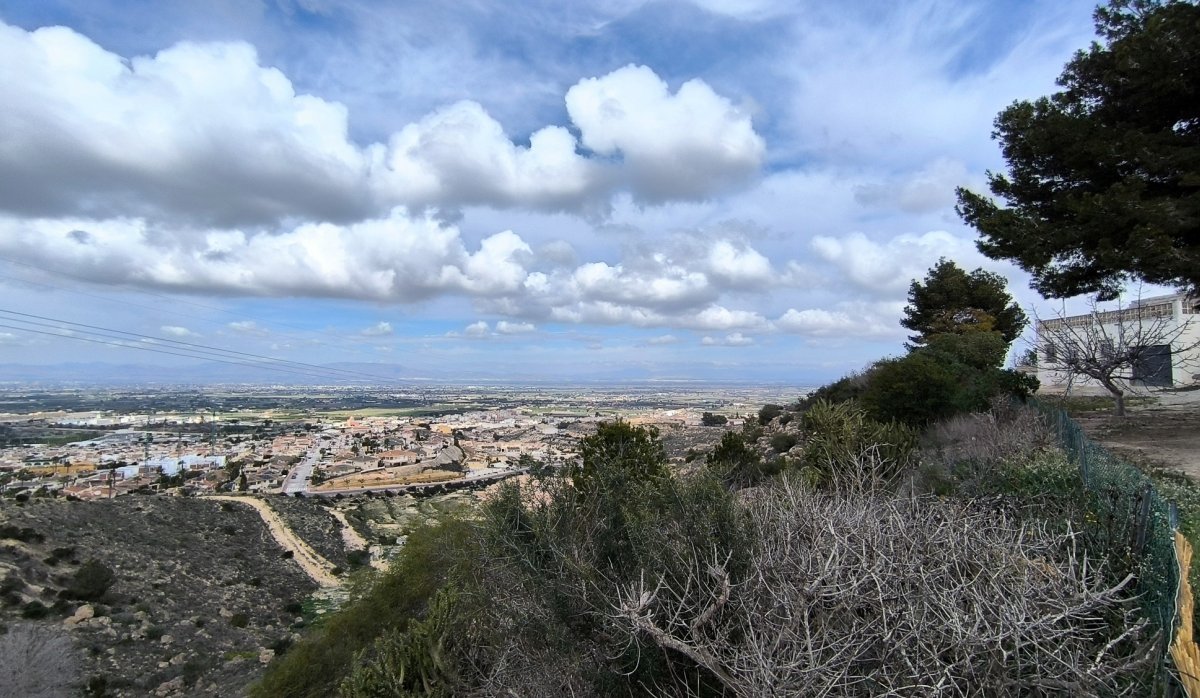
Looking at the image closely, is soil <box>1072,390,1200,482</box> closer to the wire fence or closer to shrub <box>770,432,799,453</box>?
the wire fence

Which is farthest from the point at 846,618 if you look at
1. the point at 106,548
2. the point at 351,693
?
the point at 106,548

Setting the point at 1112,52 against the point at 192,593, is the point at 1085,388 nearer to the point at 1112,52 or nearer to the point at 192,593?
the point at 1112,52

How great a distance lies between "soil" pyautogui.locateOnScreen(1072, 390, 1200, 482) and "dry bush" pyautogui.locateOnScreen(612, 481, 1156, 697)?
7.36 meters

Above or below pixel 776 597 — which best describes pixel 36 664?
below

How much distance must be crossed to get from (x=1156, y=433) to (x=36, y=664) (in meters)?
29.8

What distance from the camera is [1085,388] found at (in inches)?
1222

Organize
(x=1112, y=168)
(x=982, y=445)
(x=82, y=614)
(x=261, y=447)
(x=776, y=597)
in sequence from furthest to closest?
(x=261, y=447), (x=82, y=614), (x=1112, y=168), (x=982, y=445), (x=776, y=597)

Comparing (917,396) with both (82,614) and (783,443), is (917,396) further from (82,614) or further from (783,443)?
(82,614)

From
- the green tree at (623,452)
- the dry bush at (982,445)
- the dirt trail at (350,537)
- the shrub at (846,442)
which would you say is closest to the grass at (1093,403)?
the dry bush at (982,445)

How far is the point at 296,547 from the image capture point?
33.1 metres

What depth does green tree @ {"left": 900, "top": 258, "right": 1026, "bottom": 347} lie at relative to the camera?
31453 mm

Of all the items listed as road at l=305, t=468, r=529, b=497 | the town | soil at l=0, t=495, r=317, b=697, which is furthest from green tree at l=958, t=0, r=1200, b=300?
road at l=305, t=468, r=529, b=497

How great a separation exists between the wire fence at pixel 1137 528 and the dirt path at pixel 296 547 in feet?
98.4

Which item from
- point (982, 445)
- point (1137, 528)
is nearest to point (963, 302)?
point (982, 445)
